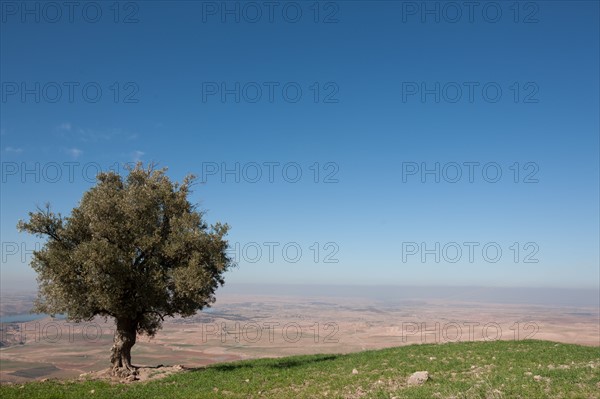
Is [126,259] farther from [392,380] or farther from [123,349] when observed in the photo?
[392,380]

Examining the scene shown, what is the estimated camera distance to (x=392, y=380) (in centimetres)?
1988

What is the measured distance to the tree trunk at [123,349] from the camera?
83.7ft

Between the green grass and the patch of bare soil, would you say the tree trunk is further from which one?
the green grass

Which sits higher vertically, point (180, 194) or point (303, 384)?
point (180, 194)

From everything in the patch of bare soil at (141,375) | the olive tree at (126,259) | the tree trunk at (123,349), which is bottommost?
the patch of bare soil at (141,375)

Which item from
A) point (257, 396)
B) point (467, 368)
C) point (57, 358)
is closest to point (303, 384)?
point (257, 396)

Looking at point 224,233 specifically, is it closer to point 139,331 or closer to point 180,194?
point 180,194

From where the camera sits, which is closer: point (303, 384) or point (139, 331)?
point (303, 384)

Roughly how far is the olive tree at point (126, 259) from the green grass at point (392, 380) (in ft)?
14.8

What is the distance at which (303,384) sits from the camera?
67.5ft

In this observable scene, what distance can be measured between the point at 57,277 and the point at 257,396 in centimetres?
1452

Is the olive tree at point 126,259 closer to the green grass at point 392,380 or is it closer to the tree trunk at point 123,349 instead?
the tree trunk at point 123,349

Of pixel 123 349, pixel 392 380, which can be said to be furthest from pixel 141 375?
pixel 392 380

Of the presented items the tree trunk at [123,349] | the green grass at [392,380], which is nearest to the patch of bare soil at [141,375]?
the tree trunk at [123,349]
